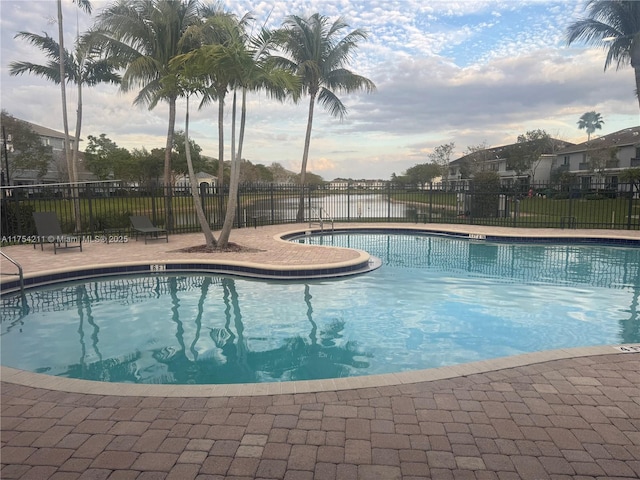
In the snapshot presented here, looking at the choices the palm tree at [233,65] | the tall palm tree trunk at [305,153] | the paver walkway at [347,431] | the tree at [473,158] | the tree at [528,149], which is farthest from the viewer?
the tree at [473,158]

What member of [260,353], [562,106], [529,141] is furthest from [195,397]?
[529,141]

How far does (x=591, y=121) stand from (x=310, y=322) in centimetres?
7536

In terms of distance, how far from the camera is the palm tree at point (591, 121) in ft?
210

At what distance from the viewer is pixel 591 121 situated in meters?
64.6

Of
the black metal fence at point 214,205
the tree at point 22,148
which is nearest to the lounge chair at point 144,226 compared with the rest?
the black metal fence at point 214,205

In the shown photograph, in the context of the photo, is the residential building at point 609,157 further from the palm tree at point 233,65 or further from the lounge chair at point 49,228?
the lounge chair at point 49,228

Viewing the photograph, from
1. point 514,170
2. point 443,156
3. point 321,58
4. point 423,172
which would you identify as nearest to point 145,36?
point 321,58

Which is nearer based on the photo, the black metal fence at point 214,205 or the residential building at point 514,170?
the black metal fence at point 214,205

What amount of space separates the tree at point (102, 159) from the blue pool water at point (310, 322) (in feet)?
129

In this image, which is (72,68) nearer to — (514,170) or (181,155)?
(181,155)

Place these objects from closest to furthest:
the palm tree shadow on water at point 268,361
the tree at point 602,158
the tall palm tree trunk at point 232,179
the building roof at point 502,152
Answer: the palm tree shadow on water at point 268,361, the tall palm tree trunk at point 232,179, the tree at point 602,158, the building roof at point 502,152

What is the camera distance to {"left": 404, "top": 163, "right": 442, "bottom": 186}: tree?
5912cm

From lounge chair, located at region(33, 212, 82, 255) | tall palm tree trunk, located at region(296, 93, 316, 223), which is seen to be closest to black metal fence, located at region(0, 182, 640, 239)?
tall palm tree trunk, located at region(296, 93, 316, 223)

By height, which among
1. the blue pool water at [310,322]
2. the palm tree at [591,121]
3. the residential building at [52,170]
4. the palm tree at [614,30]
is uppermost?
the palm tree at [591,121]
